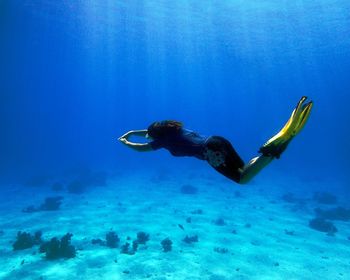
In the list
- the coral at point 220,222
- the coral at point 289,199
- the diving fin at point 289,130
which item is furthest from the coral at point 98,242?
the coral at point 289,199

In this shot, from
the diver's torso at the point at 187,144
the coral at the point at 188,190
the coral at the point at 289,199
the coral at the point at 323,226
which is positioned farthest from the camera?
the coral at the point at 188,190

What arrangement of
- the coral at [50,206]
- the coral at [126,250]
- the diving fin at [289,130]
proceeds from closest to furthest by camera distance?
the diving fin at [289,130], the coral at [126,250], the coral at [50,206]

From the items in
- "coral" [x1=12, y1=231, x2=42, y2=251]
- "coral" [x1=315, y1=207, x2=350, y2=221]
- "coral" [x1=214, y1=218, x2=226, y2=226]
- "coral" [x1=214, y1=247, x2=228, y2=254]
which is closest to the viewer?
"coral" [x1=12, y1=231, x2=42, y2=251]

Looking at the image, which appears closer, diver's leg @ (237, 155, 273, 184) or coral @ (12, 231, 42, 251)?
diver's leg @ (237, 155, 273, 184)

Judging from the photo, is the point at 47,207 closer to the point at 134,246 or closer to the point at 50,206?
the point at 50,206

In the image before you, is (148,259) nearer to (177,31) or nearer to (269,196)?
(269,196)

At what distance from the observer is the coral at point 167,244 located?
13786 millimetres

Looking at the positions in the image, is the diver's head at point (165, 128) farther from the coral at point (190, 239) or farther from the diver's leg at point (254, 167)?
the coral at point (190, 239)

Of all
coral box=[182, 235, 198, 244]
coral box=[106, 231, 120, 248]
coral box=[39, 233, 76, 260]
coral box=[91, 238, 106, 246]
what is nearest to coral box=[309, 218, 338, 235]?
coral box=[182, 235, 198, 244]

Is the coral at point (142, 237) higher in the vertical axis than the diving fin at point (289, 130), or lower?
higher

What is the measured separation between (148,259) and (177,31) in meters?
51.1

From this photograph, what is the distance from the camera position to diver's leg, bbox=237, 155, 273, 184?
4645mm

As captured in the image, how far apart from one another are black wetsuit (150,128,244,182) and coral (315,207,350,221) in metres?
20.2

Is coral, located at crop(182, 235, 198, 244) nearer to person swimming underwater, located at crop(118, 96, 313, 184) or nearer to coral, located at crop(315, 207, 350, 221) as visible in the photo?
person swimming underwater, located at crop(118, 96, 313, 184)
